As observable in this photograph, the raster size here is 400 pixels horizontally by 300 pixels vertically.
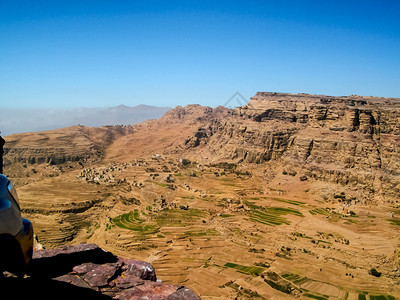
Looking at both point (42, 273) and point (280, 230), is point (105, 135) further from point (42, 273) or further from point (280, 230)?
point (42, 273)

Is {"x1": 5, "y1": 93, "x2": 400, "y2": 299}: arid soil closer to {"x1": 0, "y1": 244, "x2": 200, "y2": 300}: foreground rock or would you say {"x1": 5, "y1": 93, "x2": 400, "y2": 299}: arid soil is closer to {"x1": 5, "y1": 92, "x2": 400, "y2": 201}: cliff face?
{"x1": 5, "y1": 92, "x2": 400, "y2": 201}: cliff face

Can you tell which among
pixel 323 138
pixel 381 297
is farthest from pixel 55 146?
pixel 381 297

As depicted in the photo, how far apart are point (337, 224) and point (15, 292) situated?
162ft

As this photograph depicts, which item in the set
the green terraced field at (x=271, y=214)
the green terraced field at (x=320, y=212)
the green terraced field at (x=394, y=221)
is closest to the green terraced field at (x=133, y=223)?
the green terraced field at (x=271, y=214)

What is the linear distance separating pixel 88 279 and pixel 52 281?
133cm

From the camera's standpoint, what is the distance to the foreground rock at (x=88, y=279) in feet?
27.8

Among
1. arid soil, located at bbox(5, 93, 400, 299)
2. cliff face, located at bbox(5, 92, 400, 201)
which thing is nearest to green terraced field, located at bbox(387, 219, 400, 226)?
arid soil, located at bbox(5, 93, 400, 299)

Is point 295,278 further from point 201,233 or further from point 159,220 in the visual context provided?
point 159,220

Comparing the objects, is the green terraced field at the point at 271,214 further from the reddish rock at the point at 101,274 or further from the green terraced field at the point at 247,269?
the reddish rock at the point at 101,274

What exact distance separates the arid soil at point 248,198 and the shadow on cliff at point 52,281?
18746mm

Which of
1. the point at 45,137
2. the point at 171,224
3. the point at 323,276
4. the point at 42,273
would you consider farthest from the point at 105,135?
the point at 42,273

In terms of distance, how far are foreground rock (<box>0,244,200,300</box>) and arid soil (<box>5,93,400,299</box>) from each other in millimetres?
18254

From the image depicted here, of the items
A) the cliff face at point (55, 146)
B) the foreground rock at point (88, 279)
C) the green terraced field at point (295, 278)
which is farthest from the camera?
the cliff face at point (55, 146)

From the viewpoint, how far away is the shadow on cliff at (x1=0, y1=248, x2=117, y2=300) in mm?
7737
